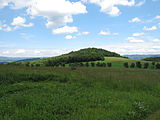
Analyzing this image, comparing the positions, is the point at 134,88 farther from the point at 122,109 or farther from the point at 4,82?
the point at 4,82

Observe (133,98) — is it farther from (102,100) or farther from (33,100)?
(33,100)

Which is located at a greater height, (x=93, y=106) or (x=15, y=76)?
(x=15, y=76)

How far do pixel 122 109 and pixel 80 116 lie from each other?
89.2 inches

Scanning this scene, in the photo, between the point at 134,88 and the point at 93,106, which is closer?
the point at 93,106

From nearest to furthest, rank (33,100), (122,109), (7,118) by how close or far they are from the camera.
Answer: (7,118) → (122,109) → (33,100)

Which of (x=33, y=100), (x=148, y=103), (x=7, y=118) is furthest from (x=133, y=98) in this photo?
(x=7, y=118)

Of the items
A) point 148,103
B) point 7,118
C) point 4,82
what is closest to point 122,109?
point 148,103

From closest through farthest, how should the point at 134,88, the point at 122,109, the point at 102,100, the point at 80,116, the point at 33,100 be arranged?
the point at 80,116
the point at 122,109
the point at 33,100
the point at 102,100
the point at 134,88

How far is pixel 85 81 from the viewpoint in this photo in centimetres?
1272

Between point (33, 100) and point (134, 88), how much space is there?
25.0 feet

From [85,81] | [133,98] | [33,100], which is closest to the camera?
[33,100]

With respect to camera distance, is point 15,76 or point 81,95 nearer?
point 81,95

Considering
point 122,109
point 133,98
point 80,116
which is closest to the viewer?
point 80,116

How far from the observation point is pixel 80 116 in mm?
5941
